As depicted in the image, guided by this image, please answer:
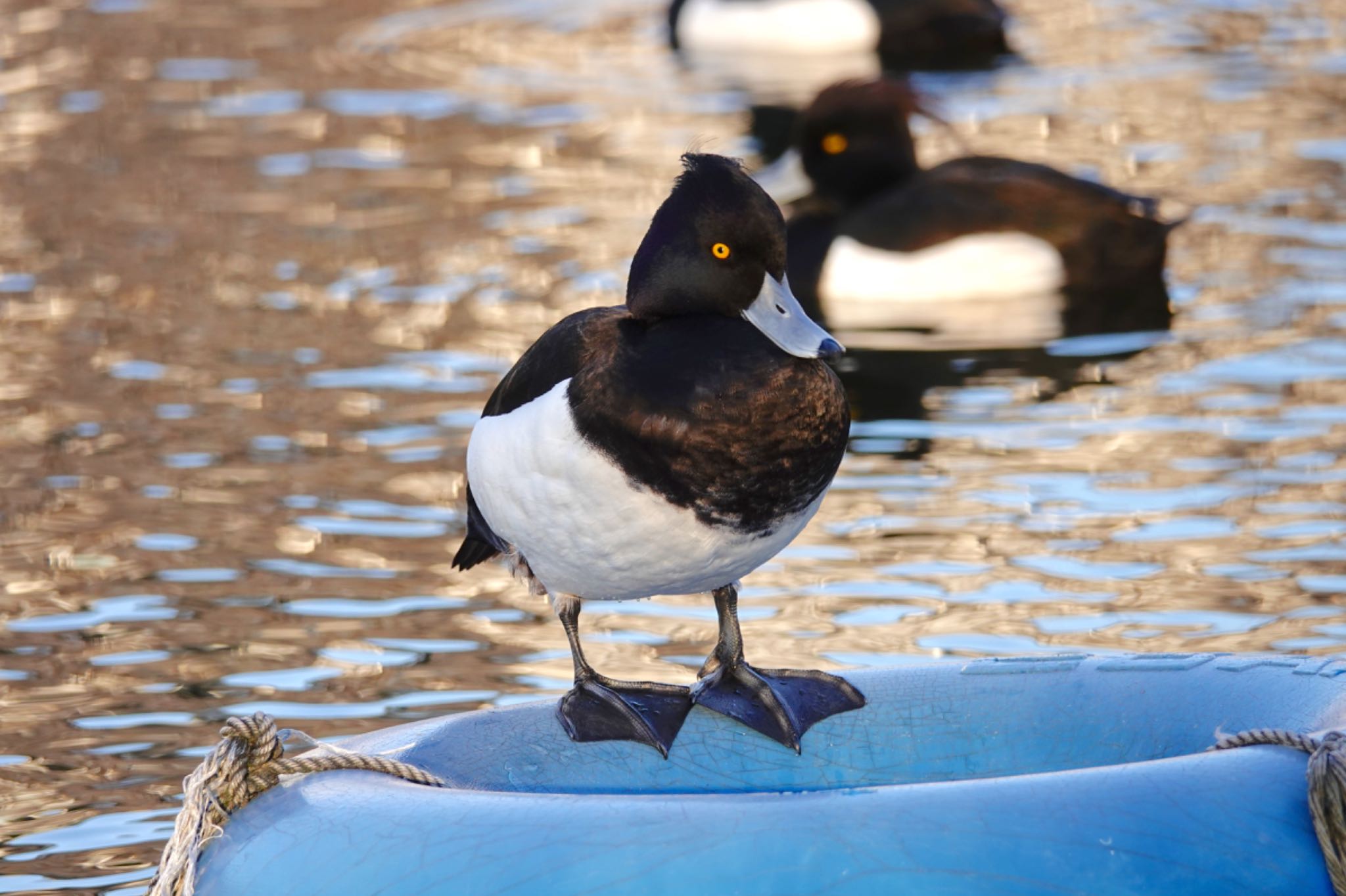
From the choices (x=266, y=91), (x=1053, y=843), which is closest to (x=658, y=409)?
(x=1053, y=843)

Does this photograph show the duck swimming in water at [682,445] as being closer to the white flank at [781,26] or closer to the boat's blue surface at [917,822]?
the boat's blue surface at [917,822]

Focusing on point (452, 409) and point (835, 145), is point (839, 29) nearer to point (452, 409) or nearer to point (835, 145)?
point (835, 145)

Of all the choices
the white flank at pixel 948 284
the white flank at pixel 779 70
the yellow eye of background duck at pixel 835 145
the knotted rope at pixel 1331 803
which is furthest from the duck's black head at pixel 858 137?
the knotted rope at pixel 1331 803

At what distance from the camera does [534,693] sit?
15.5ft

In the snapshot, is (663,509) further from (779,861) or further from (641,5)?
(641,5)

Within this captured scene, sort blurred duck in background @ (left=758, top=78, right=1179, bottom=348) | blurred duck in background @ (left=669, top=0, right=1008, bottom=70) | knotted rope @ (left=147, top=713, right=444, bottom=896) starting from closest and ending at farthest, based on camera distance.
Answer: knotted rope @ (left=147, top=713, right=444, bottom=896)
blurred duck in background @ (left=758, top=78, right=1179, bottom=348)
blurred duck in background @ (left=669, top=0, right=1008, bottom=70)

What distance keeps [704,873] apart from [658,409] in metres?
0.79

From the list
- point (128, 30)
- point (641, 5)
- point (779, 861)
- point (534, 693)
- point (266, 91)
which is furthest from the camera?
point (641, 5)

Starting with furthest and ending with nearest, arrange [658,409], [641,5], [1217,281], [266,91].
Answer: [641,5]
[266,91]
[1217,281]
[658,409]

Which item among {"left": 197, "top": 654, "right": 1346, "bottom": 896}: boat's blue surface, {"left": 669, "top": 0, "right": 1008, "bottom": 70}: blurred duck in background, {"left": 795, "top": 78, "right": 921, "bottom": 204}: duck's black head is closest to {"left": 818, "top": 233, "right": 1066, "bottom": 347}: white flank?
{"left": 795, "top": 78, "right": 921, "bottom": 204}: duck's black head

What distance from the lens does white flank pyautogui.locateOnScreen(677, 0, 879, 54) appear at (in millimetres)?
13000

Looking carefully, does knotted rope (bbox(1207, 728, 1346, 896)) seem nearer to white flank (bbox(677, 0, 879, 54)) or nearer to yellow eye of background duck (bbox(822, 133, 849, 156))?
yellow eye of background duck (bbox(822, 133, 849, 156))

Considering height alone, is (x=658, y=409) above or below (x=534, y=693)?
above

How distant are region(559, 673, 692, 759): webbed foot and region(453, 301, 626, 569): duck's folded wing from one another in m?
0.34
